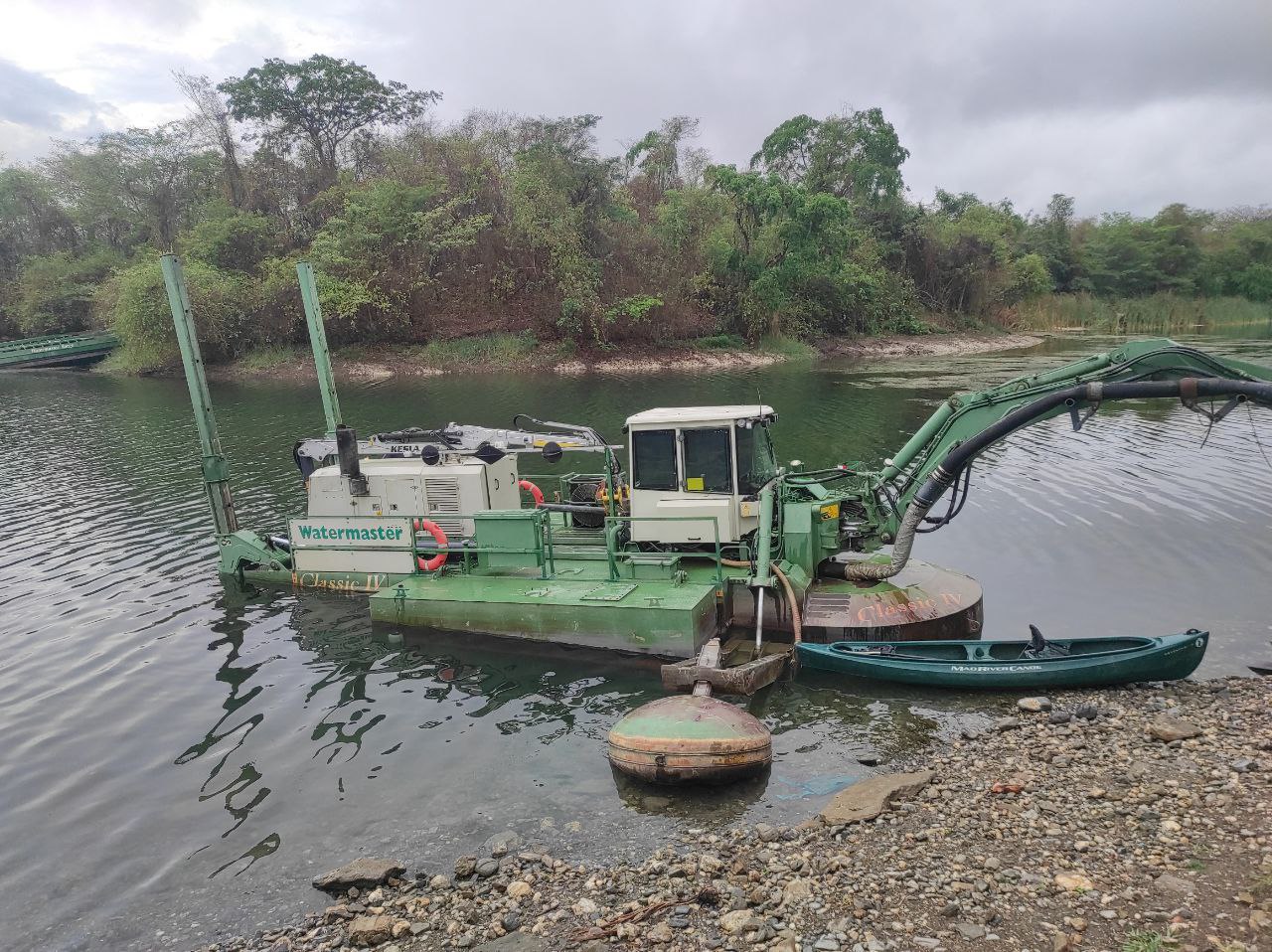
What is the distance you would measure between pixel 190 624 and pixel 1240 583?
54.2 ft

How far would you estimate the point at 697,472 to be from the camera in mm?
10680

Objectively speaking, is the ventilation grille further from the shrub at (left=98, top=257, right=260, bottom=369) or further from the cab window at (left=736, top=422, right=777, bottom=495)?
the shrub at (left=98, top=257, right=260, bottom=369)

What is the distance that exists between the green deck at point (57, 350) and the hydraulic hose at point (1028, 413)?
60413mm

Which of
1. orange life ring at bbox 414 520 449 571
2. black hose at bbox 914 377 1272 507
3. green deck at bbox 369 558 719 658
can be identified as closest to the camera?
black hose at bbox 914 377 1272 507

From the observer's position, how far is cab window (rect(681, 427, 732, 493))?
1052 centimetres

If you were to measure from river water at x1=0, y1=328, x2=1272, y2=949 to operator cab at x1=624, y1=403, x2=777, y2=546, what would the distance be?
207cm

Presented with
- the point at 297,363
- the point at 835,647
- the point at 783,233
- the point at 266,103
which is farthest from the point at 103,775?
the point at 266,103

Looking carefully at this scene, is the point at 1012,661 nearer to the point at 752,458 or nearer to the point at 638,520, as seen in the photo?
the point at 752,458

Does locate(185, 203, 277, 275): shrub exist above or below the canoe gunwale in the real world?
above

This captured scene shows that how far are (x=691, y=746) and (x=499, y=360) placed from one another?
41.3 meters

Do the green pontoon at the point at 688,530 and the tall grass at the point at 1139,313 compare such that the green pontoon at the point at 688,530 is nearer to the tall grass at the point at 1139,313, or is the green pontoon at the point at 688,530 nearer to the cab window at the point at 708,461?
the cab window at the point at 708,461

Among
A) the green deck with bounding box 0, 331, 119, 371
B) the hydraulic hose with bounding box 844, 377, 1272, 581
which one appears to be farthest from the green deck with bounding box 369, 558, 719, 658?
the green deck with bounding box 0, 331, 119, 371

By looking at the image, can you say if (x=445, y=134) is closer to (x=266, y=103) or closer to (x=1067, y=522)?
(x=266, y=103)

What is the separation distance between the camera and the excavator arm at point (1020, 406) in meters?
7.98
